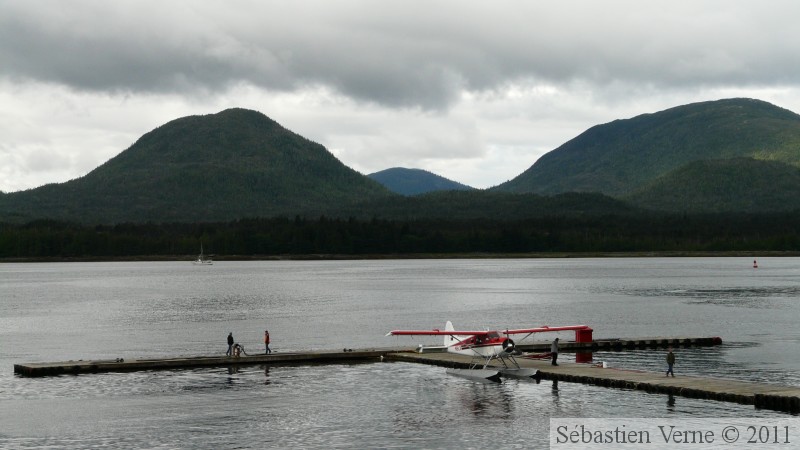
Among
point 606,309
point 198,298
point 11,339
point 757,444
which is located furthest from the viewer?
point 198,298

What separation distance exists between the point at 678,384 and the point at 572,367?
Answer: 875cm

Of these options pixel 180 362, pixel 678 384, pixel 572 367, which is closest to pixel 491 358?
pixel 572 367

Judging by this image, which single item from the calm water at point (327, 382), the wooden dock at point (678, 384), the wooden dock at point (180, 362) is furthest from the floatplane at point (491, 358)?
the wooden dock at point (180, 362)

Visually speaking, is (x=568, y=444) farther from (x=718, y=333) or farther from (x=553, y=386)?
(x=718, y=333)

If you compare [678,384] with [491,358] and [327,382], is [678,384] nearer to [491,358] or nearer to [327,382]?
[491,358]

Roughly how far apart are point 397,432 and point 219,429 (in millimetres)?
8011

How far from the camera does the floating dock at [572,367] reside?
1928 inches

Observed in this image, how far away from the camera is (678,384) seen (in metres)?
52.2

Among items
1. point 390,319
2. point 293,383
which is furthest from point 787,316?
point 293,383

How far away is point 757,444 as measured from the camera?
136ft

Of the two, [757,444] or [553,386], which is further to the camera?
[553,386]

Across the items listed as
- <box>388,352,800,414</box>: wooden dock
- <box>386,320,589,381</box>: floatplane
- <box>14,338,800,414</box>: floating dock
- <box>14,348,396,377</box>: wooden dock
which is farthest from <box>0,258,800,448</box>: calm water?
<box>14,348,396,377</box>: wooden dock

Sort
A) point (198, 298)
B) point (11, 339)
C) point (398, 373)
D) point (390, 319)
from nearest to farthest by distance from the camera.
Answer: point (398, 373)
point (11, 339)
point (390, 319)
point (198, 298)

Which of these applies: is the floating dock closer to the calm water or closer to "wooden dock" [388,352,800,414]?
"wooden dock" [388,352,800,414]
